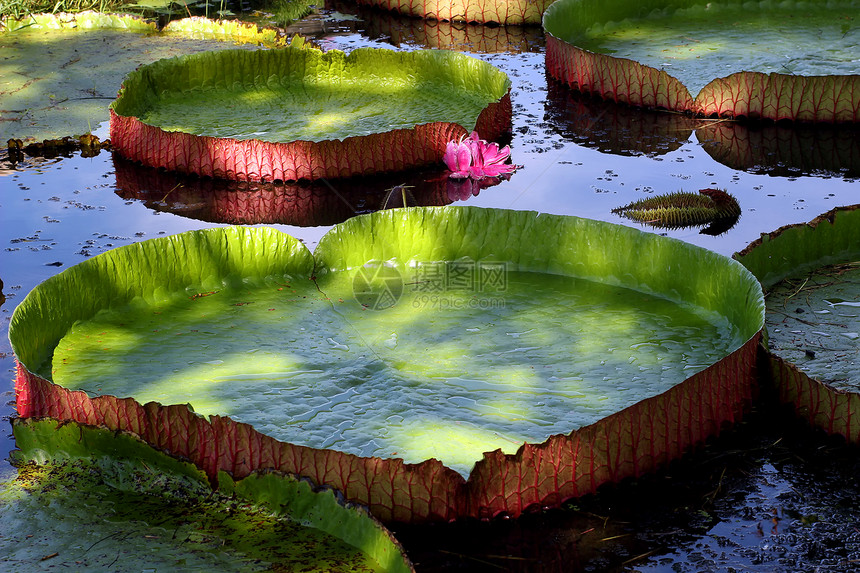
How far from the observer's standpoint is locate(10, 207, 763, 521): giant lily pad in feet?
9.14

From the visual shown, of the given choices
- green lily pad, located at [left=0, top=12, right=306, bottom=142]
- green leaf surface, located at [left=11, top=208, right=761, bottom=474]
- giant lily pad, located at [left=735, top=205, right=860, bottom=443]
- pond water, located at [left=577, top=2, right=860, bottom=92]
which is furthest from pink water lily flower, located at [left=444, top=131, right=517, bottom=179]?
green lily pad, located at [left=0, top=12, right=306, bottom=142]

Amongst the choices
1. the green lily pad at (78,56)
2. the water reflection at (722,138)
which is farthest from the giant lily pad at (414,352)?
the green lily pad at (78,56)

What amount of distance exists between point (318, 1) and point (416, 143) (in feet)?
14.2

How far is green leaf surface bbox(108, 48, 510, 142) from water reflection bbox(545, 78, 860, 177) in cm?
58

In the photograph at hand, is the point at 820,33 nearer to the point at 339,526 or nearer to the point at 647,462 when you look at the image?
the point at 647,462

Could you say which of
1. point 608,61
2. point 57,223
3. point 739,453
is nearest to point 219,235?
point 57,223

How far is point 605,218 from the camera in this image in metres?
4.71

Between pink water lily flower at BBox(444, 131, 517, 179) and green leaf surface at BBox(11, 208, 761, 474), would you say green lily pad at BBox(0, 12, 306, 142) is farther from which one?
green leaf surface at BBox(11, 208, 761, 474)

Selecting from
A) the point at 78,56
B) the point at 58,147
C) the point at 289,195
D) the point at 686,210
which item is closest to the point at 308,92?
the point at 289,195

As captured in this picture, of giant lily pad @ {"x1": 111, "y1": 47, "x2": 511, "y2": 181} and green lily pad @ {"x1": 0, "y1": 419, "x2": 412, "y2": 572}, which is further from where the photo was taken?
giant lily pad @ {"x1": 111, "y1": 47, "x2": 511, "y2": 181}

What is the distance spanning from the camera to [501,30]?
8.29 metres

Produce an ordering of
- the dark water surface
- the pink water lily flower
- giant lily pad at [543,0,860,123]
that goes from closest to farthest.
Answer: the dark water surface < the pink water lily flower < giant lily pad at [543,0,860,123]

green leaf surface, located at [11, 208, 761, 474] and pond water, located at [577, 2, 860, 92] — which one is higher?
pond water, located at [577, 2, 860, 92]

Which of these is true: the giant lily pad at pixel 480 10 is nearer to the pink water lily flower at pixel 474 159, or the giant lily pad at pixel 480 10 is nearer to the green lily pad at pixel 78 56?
the green lily pad at pixel 78 56
